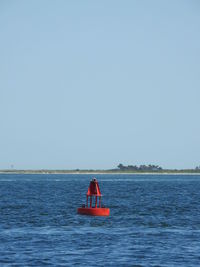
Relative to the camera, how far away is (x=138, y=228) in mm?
45375

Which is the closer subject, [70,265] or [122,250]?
[70,265]

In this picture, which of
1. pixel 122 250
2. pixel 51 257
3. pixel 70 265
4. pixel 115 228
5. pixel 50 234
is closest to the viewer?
pixel 70 265

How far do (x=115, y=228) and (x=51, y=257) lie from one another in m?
13.2

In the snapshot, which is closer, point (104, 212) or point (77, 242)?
point (77, 242)

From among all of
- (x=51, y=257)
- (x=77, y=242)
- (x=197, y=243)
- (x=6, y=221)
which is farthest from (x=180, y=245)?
(x=6, y=221)

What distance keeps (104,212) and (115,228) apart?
31.2 ft

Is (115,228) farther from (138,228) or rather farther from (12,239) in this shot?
(12,239)

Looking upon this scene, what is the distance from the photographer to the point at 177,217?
2163 inches

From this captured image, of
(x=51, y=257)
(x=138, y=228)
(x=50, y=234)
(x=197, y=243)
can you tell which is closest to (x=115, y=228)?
(x=138, y=228)

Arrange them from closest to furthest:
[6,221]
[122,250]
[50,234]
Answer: [122,250] → [50,234] → [6,221]

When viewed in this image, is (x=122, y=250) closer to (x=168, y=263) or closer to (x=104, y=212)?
(x=168, y=263)

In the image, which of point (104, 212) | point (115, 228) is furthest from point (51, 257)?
point (104, 212)

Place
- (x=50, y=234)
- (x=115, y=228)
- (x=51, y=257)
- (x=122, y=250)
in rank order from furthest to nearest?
1. (x=115, y=228)
2. (x=50, y=234)
3. (x=122, y=250)
4. (x=51, y=257)

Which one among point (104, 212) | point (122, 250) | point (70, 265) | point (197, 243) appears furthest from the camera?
point (104, 212)
